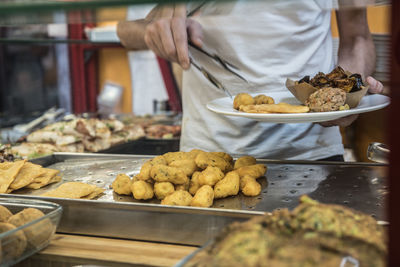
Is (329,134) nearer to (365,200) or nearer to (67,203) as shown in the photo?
(365,200)

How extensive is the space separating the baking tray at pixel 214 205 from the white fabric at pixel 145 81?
3.66m

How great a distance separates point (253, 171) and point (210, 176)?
0.54ft

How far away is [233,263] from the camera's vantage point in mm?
548

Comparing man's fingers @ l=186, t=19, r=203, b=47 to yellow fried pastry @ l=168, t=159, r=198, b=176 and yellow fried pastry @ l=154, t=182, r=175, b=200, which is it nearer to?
yellow fried pastry @ l=168, t=159, r=198, b=176

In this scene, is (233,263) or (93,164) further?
(93,164)

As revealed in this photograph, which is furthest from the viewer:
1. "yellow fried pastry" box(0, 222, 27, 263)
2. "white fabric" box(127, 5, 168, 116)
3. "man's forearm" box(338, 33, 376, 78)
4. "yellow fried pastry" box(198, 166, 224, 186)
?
"white fabric" box(127, 5, 168, 116)

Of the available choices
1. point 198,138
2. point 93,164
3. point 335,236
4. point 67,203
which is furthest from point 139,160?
point 335,236

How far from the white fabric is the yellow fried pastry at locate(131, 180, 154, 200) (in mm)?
3870

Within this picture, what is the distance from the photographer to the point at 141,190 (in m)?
1.21

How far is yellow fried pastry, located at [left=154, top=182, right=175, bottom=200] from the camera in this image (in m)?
1.21

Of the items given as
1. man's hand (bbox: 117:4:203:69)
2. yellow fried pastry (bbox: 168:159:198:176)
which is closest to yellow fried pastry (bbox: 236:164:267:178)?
yellow fried pastry (bbox: 168:159:198:176)

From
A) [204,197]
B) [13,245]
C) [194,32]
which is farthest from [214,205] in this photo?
[194,32]

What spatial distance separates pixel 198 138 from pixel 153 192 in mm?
803

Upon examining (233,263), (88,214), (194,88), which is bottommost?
(88,214)
